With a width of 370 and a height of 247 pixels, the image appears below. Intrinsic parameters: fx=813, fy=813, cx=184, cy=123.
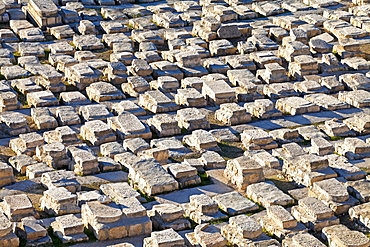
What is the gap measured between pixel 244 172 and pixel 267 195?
2.83 feet

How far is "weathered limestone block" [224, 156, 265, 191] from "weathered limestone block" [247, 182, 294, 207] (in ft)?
1.07

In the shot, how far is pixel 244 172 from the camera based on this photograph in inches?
654

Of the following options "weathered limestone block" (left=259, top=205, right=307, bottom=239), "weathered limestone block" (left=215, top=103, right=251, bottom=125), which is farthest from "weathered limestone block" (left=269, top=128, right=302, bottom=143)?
"weathered limestone block" (left=259, top=205, right=307, bottom=239)

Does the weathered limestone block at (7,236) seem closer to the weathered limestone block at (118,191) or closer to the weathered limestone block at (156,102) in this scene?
the weathered limestone block at (118,191)

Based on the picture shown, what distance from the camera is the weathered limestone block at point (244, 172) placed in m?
16.6

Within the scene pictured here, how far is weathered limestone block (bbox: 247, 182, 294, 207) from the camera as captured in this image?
15.8 meters

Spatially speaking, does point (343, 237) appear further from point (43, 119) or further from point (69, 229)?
point (43, 119)

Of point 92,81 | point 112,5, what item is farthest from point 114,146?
point 112,5

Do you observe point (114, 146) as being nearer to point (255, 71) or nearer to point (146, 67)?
point (146, 67)

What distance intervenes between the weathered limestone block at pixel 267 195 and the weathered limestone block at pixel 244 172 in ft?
1.07

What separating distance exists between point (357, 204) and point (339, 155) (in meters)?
2.37

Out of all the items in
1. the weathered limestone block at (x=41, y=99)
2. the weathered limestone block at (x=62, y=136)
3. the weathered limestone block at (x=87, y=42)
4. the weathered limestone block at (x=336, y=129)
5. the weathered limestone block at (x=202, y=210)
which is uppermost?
the weathered limestone block at (x=87, y=42)

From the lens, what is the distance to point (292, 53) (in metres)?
24.0

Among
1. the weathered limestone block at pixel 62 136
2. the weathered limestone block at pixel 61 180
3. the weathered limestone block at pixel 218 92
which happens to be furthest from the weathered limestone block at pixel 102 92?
the weathered limestone block at pixel 61 180
